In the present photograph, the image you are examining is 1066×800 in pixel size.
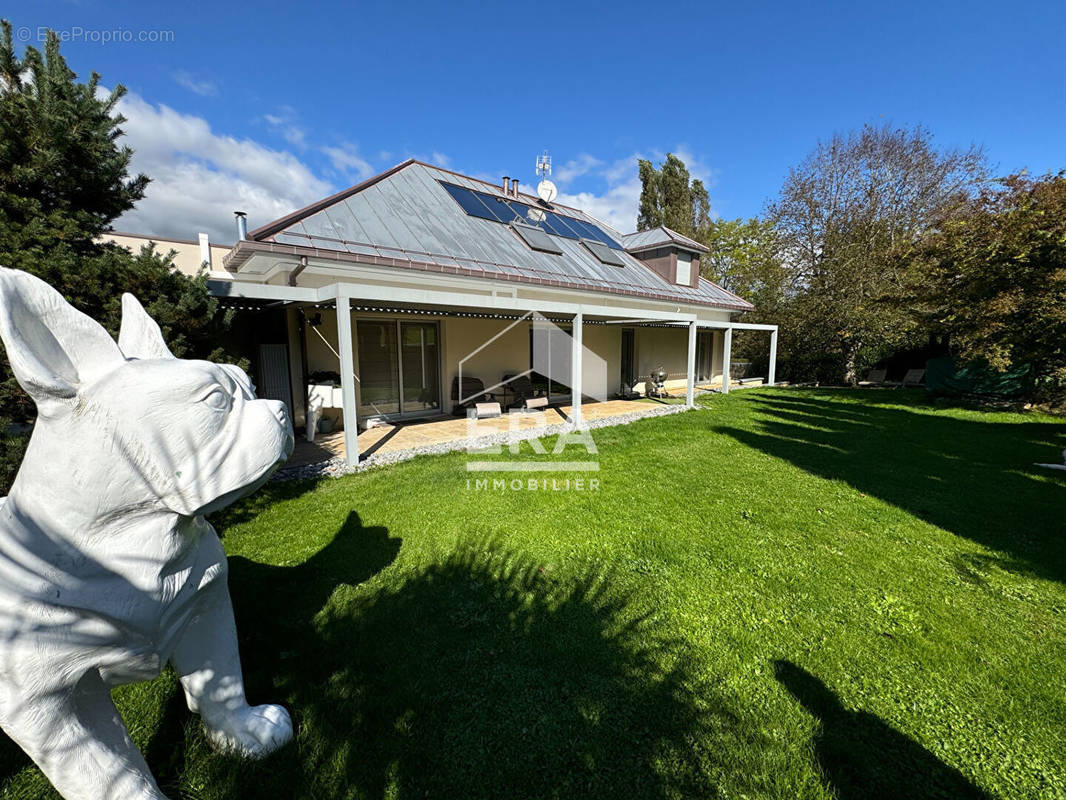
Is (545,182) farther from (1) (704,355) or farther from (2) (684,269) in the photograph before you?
(1) (704,355)

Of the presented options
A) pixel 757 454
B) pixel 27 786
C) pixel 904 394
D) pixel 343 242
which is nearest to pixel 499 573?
pixel 27 786

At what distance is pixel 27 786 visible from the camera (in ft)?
6.11

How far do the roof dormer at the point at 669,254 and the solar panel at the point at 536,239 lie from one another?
478 centimetres

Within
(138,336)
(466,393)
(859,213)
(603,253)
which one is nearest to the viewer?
(138,336)

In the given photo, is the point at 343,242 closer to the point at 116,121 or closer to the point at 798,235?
the point at 116,121

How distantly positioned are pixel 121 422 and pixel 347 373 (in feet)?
16.7

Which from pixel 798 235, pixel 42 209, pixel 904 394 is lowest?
pixel 904 394

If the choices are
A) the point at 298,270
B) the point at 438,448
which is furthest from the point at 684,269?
the point at 298,270

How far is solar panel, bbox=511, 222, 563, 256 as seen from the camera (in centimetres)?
1138

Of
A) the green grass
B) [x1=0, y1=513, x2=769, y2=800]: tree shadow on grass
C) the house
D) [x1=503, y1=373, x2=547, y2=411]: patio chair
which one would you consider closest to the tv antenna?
the house

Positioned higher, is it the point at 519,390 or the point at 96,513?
the point at 96,513

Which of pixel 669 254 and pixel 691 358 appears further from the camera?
pixel 669 254

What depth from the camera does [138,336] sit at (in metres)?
1.46

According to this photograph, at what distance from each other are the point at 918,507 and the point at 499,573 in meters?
5.08
